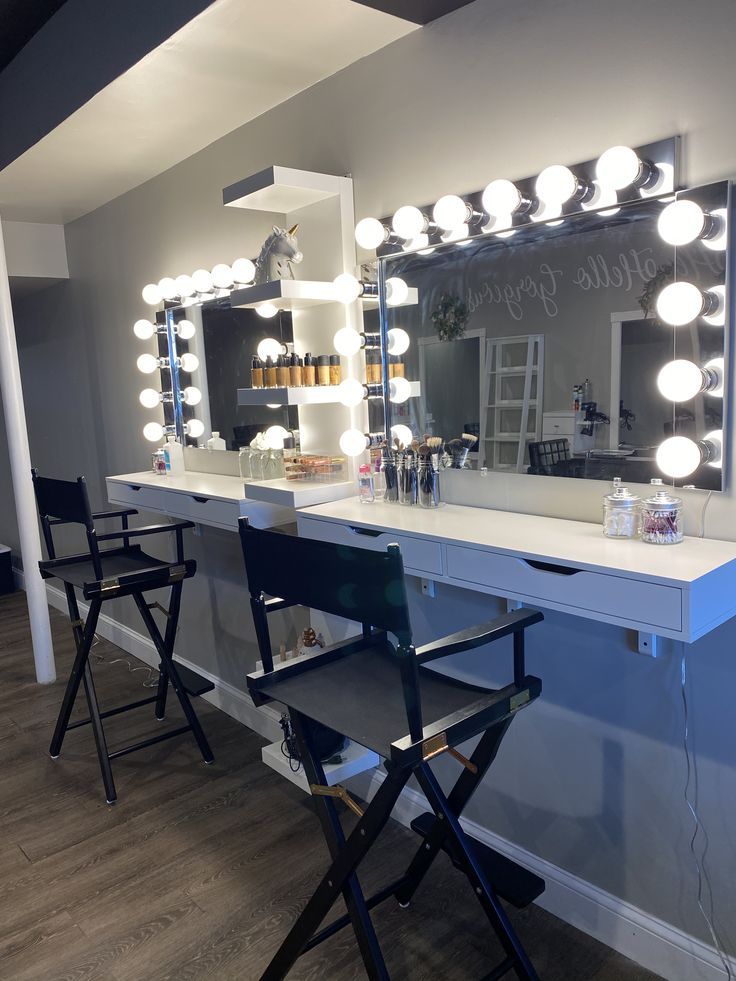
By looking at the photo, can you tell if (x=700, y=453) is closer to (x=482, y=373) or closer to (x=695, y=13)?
(x=482, y=373)

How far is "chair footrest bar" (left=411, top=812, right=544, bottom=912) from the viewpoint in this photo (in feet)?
5.77

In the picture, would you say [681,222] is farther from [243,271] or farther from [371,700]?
[243,271]

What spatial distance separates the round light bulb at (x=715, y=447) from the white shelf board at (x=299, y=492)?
1076mm

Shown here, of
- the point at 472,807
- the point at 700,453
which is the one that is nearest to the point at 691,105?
the point at 700,453

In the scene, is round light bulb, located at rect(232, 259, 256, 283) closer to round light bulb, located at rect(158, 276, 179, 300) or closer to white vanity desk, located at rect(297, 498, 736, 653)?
round light bulb, located at rect(158, 276, 179, 300)

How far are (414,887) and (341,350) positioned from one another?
1451mm

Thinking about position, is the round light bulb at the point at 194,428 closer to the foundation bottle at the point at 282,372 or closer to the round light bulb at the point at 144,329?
the round light bulb at the point at 144,329

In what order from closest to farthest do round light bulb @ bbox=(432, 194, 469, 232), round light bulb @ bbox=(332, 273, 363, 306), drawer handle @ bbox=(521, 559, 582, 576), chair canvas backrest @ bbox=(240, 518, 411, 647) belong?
chair canvas backrest @ bbox=(240, 518, 411, 647) < drawer handle @ bbox=(521, 559, 582, 576) < round light bulb @ bbox=(432, 194, 469, 232) < round light bulb @ bbox=(332, 273, 363, 306)

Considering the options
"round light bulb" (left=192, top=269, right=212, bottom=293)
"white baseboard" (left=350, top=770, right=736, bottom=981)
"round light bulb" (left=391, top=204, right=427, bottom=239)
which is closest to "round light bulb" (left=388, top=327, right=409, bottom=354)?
"round light bulb" (left=391, top=204, right=427, bottom=239)

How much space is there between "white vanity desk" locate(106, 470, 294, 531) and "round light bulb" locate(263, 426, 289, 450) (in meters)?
0.18

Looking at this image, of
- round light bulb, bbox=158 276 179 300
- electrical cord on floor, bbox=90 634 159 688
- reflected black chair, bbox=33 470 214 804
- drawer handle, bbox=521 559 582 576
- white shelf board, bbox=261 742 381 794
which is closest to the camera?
drawer handle, bbox=521 559 582 576

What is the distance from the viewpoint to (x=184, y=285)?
2953 mm

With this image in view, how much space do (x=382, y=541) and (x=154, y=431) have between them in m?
1.76

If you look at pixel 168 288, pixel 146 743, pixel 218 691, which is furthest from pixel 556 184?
pixel 218 691
